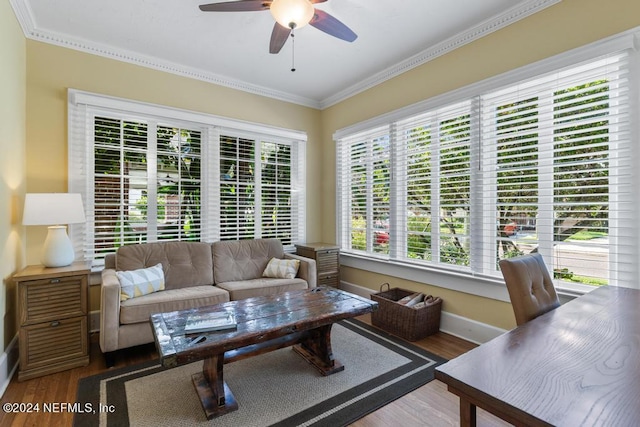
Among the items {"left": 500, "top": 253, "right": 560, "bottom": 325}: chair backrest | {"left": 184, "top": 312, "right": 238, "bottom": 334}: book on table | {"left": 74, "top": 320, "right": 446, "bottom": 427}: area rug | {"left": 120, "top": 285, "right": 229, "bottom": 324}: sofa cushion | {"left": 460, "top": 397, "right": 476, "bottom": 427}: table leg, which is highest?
{"left": 500, "top": 253, "right": 560, "bottom": 325}: chair backrest

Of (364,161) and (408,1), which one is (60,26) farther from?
(364,161)

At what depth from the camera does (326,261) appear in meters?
4.14

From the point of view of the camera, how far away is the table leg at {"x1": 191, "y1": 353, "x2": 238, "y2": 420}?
6.22ft

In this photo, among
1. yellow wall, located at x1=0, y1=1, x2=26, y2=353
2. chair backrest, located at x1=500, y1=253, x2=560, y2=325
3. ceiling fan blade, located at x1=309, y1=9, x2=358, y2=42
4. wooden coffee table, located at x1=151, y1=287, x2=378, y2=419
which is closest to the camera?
chair backrest, located at x1=500, y1=253, x2=560, y2=325

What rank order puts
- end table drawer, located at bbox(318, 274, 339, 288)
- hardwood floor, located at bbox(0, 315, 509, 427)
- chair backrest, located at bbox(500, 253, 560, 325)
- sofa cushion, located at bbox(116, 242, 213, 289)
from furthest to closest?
end table drawer, located at bbox(318, 274, 339, 288)
sofa cushion, located at bbox(116, 242, 213, 289)
hardwood floor, located at bbox(0, 315, 509, 427)
chair backrest, located at bbox(500, 253, 560, 325)

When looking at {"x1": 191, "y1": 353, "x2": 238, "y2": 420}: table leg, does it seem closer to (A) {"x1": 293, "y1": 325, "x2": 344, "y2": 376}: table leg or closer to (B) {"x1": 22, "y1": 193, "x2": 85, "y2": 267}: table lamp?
(A) {"x1": 293, "y1": 325, "x2": 344, "y2": 376}: table leg

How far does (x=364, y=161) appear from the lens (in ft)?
13.5

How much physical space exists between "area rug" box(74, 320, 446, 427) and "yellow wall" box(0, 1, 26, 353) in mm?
903

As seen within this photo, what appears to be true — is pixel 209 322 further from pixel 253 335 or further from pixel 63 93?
pixel 63 93

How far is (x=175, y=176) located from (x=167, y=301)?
5.03ft

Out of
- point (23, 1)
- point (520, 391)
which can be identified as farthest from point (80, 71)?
point (520, 391)

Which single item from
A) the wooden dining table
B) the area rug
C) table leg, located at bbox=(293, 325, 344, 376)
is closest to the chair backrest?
the wooden dining table

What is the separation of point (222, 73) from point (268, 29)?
117 centimetres

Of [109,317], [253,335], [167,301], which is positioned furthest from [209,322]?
[109,317]
